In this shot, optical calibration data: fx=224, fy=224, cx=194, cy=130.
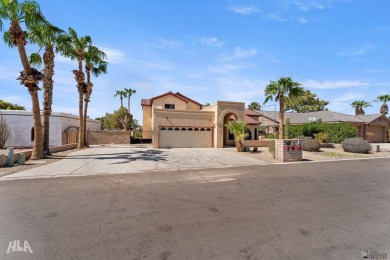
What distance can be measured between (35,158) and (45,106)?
4215mm

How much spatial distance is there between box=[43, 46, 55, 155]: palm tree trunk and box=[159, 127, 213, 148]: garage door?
445 inches

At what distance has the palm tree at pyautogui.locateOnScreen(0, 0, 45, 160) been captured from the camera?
14105 millimetres

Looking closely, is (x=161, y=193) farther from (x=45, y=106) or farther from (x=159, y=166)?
(x=45, y=106)

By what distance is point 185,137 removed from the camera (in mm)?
26906

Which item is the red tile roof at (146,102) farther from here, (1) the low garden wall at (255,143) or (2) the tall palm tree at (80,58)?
(1) the low garden wall at (255,143)

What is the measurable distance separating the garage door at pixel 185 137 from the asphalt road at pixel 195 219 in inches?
670

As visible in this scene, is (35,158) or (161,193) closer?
(161,193)

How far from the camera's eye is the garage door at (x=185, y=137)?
26.2m

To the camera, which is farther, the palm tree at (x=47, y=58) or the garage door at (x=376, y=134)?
the garage door at (x=376, y=134)

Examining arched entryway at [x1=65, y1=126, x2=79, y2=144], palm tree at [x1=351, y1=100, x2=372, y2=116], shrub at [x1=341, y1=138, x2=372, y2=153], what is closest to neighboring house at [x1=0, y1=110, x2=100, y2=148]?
arched entryway at [x1=65, y1=126, x2=79, y2=144]

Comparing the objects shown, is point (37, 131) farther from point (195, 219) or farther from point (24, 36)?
point (195, 219)

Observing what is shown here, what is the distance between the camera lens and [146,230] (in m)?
4.74

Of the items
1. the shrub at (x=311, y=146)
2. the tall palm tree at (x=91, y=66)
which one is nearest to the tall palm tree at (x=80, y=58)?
the tall palm tree at (x=91, y=66)

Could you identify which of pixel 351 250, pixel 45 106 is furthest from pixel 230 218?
pixel 45 106
